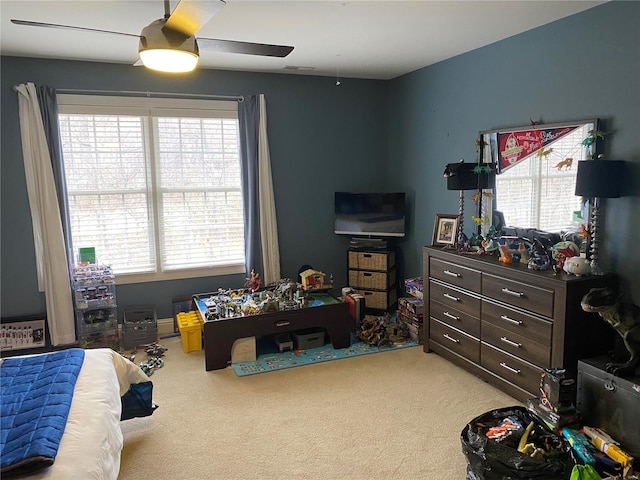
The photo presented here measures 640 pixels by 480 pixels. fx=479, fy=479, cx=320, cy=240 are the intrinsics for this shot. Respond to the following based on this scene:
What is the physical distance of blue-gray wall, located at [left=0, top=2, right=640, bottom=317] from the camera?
9.69 feet

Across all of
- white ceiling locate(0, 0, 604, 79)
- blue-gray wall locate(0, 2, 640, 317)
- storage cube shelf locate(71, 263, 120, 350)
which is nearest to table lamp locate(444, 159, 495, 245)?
blue-gray wall locate(0, 2, 640, 317)

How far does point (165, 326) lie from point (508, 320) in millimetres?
3177

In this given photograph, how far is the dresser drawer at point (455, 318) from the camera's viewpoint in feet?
11.6

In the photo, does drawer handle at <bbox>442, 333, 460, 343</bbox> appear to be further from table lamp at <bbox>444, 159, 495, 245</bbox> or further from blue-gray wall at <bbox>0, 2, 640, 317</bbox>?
table lamp at <bbox>444, 159, 495, 245</bbox>

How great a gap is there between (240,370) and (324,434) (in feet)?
3.74

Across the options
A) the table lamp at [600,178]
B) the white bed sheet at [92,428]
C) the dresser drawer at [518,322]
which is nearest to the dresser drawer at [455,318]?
the dresser drawer at [518,322]

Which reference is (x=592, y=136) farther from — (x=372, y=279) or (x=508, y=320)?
(x=372, y=279)

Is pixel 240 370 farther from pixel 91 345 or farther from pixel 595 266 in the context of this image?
pixel 595 266

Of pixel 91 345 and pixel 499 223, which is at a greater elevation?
pixel 499 223

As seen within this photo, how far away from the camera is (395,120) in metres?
5.29

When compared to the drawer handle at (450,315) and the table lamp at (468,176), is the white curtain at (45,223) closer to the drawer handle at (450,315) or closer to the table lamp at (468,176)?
the drawer handle at (450,315)

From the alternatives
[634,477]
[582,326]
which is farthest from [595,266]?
[634,477]

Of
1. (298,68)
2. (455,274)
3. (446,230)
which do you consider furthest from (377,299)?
(298,68)

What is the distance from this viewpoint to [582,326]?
2832mm
